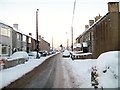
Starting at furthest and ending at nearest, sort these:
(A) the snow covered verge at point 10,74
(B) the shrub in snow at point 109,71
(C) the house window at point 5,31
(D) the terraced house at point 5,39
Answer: (C) the house window at point 5,31
(D) the terraced house at point 5,39
(A) the snow covered verge at point 10,74
(B) the shrub in snow at point 109,71

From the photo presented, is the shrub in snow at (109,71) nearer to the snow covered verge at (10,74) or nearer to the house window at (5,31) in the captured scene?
the snow covered verge at (10,74)

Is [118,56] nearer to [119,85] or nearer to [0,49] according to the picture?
[119,85]

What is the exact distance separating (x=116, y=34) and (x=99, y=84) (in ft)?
77.3

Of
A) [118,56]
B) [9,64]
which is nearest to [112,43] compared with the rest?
[9,64]

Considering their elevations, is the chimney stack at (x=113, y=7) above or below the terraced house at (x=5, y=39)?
above

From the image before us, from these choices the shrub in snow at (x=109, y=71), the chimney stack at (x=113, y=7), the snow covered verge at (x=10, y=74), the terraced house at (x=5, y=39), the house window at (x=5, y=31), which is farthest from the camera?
the house window at (x=5, y=31)

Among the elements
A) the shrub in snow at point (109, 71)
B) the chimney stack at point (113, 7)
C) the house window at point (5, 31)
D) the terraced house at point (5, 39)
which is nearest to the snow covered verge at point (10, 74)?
the shrub in snow at point (109, 71)

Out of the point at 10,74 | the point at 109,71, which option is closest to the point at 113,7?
the point at 10,74

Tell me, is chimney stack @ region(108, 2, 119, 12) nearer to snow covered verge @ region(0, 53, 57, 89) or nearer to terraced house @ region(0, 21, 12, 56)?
snow covered verge @ region(0, 53, 57, 89)

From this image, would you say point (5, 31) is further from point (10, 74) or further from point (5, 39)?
point (10, 74)

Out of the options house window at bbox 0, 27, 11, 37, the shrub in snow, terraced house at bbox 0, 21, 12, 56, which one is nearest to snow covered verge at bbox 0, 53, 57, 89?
the shrub in snow

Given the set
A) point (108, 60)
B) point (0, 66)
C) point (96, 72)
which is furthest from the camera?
point (0, 66)

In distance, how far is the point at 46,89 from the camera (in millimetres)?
13250

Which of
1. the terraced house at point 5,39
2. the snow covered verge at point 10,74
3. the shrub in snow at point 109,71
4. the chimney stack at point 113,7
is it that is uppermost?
the chimney stack at point 113,7
